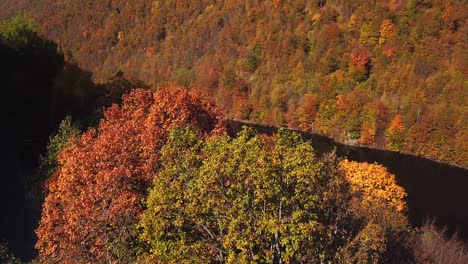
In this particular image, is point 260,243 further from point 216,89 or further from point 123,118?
point 216,89

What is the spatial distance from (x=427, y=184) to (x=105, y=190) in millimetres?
65566

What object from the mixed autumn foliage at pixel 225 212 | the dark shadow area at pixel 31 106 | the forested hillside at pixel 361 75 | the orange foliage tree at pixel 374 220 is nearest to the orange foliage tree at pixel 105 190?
Result: the mixed autumn foliage at pixel 225 212

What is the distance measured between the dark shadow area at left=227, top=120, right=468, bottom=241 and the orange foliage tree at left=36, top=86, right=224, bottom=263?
15.0 metres

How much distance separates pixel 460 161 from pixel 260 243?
314 feet

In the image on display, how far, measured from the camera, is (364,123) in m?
124

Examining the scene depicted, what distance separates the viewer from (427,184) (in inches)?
3108

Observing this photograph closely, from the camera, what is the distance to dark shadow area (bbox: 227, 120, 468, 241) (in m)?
62.3

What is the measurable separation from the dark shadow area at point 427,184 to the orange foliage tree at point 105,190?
15.0m

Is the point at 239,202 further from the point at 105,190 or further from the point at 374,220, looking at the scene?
the point at 374,220

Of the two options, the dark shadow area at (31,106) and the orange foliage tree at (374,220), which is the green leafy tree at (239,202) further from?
the dark shadow area at (31,106)

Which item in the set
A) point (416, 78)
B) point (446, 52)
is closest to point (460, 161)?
point (416, 78)

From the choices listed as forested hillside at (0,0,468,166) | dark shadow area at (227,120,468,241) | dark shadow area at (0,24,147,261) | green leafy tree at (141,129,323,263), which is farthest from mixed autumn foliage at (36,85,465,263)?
forested hillside at (0,0,468,166)

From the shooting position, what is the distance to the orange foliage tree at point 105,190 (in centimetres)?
2448

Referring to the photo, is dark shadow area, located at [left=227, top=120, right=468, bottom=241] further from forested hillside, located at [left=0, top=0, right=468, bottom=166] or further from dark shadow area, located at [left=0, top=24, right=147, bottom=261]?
dark shadow area, located at [left=0, top=24, right=147, bottom=261]
